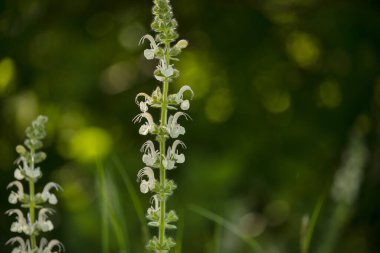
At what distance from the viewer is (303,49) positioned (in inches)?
202

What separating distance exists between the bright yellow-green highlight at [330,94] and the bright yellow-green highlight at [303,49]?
196 mm

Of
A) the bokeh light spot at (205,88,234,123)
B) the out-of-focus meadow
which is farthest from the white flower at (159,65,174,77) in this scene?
the bokeh light spot at (205,88,234,123)

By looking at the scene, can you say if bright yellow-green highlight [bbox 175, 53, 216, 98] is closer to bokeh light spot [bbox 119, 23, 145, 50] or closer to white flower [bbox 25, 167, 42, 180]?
bokeh light spot [bbox 119, 23, 145, 50]

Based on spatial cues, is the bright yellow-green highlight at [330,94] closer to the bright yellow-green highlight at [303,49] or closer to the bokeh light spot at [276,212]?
the bright yellow-green highlight at [303,49]

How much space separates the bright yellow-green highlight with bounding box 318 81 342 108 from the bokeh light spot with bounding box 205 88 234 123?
600mm

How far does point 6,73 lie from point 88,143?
68 cm

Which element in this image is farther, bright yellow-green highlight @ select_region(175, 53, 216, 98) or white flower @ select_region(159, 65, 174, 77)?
bright yellow-green highlight @ select_region(175, 53, 216, 98)

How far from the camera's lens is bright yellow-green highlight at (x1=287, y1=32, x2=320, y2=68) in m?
5.05

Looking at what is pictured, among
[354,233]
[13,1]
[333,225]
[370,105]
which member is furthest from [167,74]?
[354,233]

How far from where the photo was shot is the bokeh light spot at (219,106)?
16.0 ft

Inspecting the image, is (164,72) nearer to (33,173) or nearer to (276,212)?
(33,173)

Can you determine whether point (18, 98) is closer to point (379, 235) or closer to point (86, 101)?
point (86, 101)

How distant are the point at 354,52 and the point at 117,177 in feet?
5.41

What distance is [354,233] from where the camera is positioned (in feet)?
17.0
